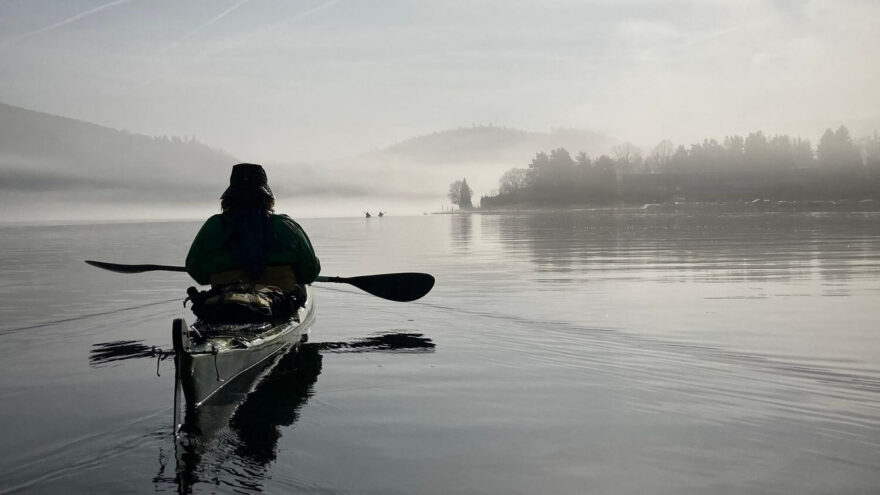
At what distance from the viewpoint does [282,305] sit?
11.6 metres

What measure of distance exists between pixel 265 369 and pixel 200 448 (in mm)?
3672

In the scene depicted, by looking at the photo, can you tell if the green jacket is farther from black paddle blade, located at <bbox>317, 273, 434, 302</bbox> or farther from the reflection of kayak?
black paddle blade, located at <bbox>317, 273, 434, 302</bbox>

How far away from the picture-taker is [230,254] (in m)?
11.4

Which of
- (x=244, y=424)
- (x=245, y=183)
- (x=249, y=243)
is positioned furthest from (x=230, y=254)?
(x=244, y=424)

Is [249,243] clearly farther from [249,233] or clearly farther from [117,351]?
[117,351]

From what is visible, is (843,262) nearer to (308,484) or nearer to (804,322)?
(804,322)

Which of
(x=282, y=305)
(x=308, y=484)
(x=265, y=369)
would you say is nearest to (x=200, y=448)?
(x=308, y=484)

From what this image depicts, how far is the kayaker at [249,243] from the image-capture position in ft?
37.3

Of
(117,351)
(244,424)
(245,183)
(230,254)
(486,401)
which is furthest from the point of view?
(117,351)

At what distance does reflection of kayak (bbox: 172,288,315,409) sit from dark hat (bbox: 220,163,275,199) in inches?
85.6

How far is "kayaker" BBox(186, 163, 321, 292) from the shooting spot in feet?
37.3

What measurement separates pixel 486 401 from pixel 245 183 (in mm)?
5532

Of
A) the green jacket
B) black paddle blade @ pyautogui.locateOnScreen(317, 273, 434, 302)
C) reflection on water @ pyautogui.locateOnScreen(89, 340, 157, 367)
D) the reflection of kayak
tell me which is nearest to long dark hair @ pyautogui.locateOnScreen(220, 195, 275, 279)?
the green jacket

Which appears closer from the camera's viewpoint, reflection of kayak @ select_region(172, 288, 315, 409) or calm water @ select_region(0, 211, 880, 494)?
calm water @ select_region(0, 211, 880, 494)
